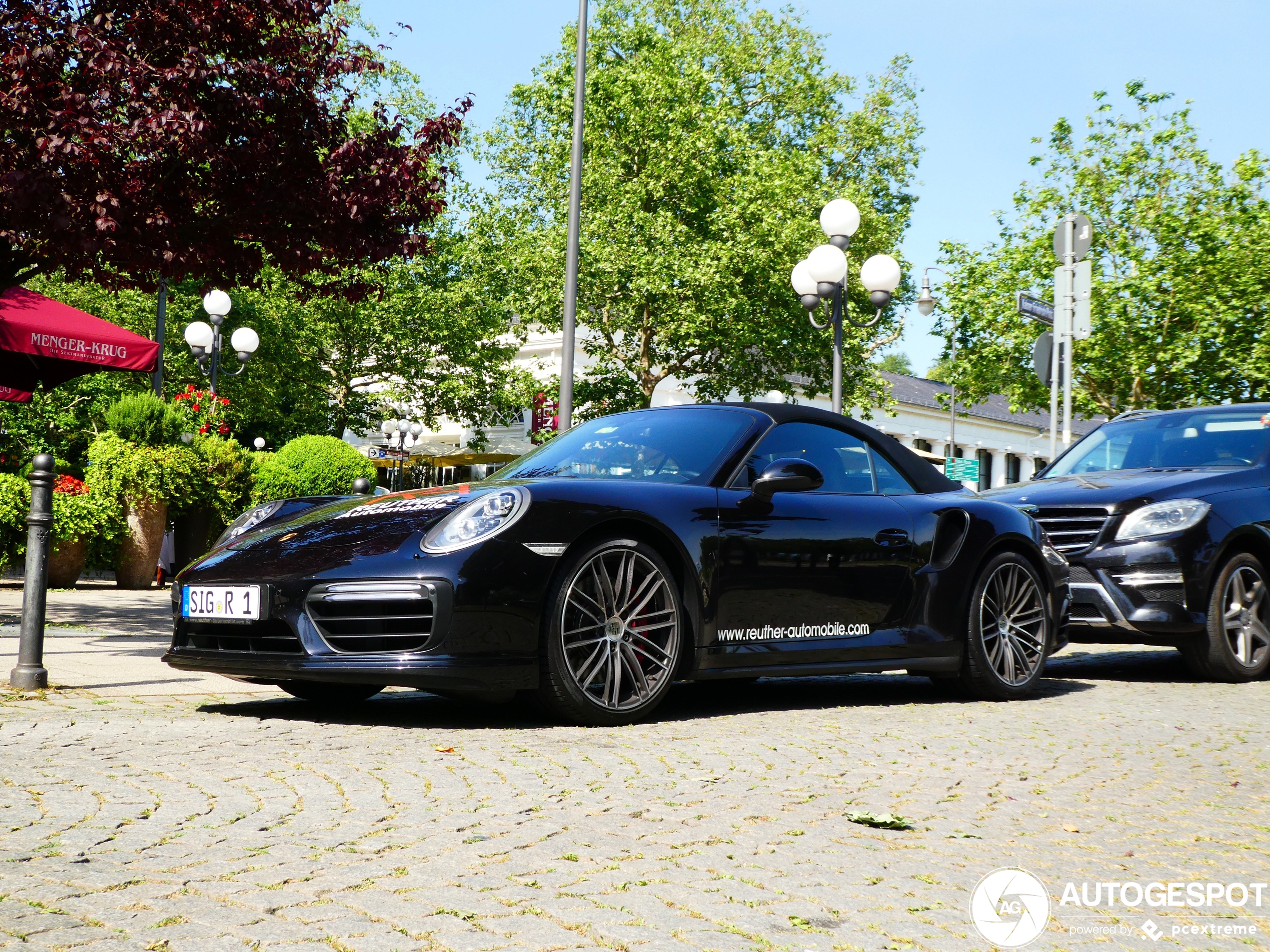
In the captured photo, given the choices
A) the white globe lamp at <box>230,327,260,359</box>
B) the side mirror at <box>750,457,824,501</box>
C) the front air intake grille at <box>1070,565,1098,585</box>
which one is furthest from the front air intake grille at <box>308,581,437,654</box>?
the white globe lamp at <box>230,327,260,359</box>

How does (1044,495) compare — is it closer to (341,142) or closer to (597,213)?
(341,142)

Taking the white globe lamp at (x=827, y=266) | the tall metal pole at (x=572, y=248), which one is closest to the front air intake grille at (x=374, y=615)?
the white globe lamp at (x=827, y=266)

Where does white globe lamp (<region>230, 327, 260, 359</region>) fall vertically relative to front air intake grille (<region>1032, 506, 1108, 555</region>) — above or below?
above

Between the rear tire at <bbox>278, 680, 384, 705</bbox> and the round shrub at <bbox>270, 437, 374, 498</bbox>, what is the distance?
28.4 feet

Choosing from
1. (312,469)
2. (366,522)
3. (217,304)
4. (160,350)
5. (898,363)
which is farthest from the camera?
(898,363)

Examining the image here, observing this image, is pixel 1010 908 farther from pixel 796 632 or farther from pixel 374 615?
pixel 796 632

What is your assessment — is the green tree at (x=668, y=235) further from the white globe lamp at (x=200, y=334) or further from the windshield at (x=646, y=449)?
the windshield at (x=646, y=449)

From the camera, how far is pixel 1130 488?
26.3ft

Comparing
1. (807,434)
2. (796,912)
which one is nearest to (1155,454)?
(807,434)

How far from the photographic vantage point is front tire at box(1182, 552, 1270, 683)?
25.3 feet

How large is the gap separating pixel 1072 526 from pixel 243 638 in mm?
5092

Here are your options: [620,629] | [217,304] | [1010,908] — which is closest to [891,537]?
[620,629]

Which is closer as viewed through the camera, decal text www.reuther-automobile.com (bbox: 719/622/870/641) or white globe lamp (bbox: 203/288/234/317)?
decal text www.reuther-automobile.com (bbox: 719/622/870/641)

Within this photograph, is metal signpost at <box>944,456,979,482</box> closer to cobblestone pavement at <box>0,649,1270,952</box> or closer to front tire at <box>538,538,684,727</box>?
front tire at <box>538,538,684,727</box>
